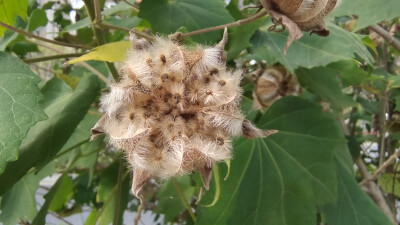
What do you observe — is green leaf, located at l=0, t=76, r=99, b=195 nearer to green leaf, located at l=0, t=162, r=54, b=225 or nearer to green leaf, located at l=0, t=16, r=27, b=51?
green leaf, located at l=0, t=16, r=27, b=51

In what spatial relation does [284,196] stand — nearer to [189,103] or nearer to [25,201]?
[189,103]

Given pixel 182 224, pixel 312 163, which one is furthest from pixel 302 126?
pixel 182 224

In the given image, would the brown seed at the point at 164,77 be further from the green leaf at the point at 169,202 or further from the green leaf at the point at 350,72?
the green leaf at the point at 169,202

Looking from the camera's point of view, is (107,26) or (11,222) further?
(11,222)

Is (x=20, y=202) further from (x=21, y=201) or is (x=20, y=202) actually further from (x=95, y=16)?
(x=95, y=16)

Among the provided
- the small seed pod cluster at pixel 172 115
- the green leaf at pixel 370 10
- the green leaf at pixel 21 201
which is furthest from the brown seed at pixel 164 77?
the green leaf at pixel 21 201

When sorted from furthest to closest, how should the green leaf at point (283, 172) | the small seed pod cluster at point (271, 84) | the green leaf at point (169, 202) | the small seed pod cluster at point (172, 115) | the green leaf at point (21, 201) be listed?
the green leaf at point (169, 202) < the green leaf at point (21, 201) < the small seed pod cluster at point (271, 84) < the green leaf at point (283, 172) < the small seed pod cluster at point (172, 115)

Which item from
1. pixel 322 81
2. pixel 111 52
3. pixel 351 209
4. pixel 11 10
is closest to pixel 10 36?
pixel 11 10
